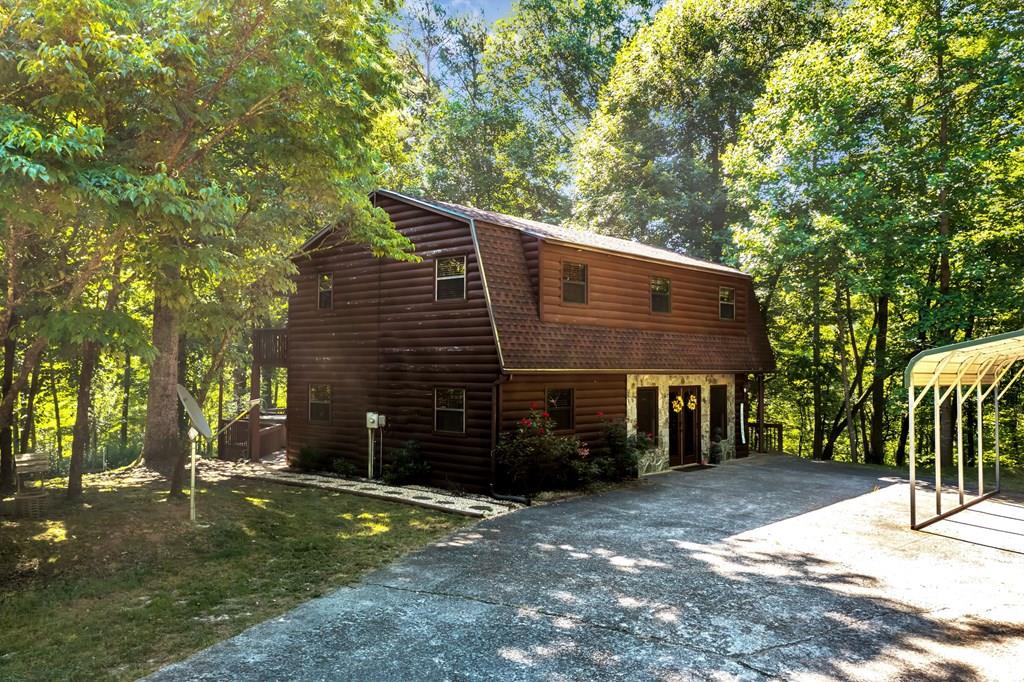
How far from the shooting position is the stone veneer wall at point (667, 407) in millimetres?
15641

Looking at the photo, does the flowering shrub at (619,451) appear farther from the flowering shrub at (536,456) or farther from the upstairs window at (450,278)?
the upstairs window at (450,278)

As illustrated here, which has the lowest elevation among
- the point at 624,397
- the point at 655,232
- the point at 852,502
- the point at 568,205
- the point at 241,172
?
the point at 852,502

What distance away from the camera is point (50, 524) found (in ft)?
32.6

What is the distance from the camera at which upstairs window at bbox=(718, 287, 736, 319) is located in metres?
19.0

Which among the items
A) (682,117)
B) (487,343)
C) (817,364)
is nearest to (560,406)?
(487,343)

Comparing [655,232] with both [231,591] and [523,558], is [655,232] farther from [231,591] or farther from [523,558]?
[231,591]

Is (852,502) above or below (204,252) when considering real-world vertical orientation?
below

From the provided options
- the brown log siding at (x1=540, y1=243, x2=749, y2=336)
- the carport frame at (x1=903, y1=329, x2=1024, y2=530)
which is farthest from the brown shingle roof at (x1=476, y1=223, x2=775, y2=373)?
the carport frame at (x1=903, y1=329, x2=1024, y2=530)

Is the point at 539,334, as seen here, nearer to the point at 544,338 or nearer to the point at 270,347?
the point at 544,338

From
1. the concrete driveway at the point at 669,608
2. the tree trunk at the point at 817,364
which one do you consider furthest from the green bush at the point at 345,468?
the tree trunk at the point at 817,364

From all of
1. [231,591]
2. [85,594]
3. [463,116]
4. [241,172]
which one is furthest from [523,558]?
[463,116]

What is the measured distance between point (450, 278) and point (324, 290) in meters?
4.71

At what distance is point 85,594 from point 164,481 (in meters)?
7.83

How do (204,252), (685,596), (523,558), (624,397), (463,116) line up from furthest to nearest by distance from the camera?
(463,116) < (624,397) < (204,252) < (523,558) < (685,596)
